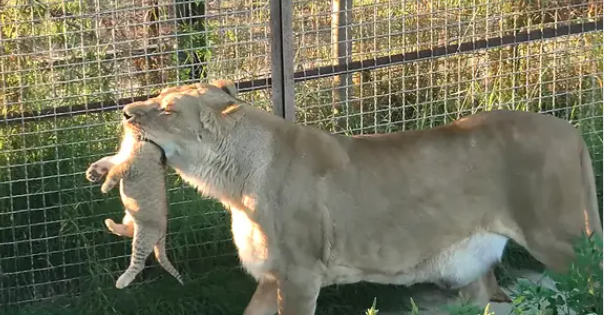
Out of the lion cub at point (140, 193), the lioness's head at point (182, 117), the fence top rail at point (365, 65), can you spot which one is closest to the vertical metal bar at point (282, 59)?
the fence top rail at point (365, 65)

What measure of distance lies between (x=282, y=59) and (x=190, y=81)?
2.26 ft

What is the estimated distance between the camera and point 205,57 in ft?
21.2

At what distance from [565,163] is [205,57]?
2236 mm

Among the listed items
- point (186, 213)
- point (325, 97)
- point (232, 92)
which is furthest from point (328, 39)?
point (232, 92)

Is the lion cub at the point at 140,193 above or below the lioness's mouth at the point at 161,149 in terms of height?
below

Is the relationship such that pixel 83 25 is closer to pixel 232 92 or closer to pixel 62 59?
pixel 62 59

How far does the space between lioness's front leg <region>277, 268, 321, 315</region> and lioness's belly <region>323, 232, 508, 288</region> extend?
0.14 metres

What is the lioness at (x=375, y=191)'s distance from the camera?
507 centimetres

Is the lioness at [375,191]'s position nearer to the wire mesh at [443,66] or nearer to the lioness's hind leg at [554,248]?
the lioness's hind leg at [554,248]

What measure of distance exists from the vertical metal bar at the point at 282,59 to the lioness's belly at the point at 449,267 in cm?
111

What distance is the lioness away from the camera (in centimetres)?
507

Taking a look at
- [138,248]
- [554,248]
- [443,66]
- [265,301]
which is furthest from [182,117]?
[443,66]

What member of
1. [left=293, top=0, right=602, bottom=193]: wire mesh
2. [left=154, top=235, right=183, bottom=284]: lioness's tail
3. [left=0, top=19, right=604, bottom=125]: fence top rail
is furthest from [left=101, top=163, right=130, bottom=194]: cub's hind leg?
[left=293, top=0, right=602, bottom=193]: wire mesh

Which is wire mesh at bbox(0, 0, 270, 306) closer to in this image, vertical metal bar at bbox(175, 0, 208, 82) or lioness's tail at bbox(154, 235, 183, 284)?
vertical metal bar at bbox(175, 0, 208, 82)
